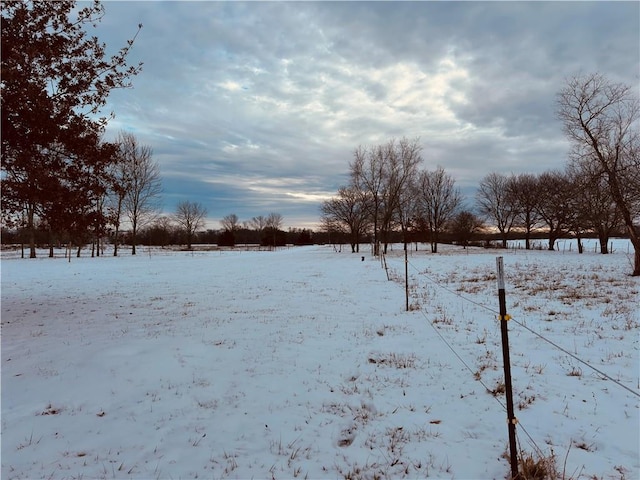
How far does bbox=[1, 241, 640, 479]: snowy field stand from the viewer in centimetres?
352

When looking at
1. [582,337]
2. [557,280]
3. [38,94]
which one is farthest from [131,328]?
[557,280]

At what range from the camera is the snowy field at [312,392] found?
3516mm

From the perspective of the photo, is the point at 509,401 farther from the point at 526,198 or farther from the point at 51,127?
the point at 526,198

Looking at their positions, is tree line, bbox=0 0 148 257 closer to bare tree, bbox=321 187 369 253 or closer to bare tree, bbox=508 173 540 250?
bare tree, bbox=321 187 369 253

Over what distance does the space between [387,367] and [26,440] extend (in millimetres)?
4731

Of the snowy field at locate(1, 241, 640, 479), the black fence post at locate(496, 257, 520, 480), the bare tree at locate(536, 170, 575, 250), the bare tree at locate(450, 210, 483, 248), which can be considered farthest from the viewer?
the bare tree at locate(450, 210, 483, 248)

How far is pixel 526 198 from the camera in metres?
53.9

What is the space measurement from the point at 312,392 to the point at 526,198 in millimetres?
58426

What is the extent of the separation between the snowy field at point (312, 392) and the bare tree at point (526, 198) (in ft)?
161

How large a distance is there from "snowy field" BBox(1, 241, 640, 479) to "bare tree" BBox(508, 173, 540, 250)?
161ft

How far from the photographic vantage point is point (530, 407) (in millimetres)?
4496

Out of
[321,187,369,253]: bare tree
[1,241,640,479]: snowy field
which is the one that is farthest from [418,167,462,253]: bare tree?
[1,241,640,479]: snowy field

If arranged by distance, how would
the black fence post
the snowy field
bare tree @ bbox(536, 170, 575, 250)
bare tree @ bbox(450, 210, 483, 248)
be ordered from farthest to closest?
bare tree @ bbox(450, 210, 483, 248), bare tree @ bbox(536, 170, 575, 250), the snowy field, the black fence post

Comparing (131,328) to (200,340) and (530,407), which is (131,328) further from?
(530,407)
